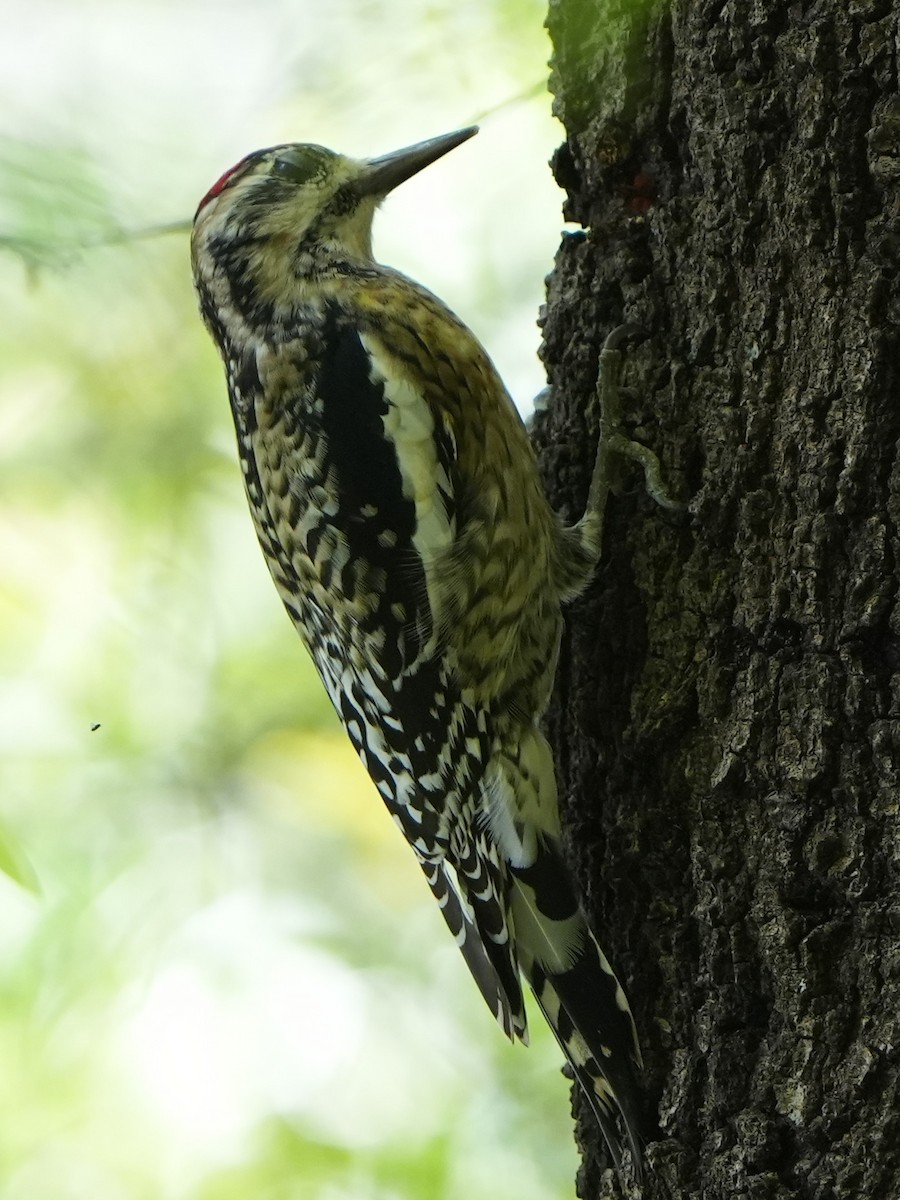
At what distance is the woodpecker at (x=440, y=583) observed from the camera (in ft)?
7.91

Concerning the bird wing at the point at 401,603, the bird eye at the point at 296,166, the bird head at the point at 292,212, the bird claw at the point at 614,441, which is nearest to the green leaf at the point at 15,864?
the bird wing at the point at 401,603

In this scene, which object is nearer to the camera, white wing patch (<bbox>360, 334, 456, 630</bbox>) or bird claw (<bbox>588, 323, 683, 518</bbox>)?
bird claw (<bbox>588, 323, 683, 518</bbox>)

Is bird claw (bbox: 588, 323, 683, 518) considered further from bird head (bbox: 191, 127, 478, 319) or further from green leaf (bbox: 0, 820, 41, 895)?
green leaf (bbox: 0, 820, 41, 895)

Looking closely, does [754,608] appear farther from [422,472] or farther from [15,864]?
[15,864]

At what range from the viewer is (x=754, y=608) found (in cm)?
199

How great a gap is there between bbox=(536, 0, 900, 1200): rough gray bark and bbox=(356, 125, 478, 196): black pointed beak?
0.59m

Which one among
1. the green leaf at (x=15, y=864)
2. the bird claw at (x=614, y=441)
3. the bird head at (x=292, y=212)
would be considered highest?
the bird head at (x=292, y=212)

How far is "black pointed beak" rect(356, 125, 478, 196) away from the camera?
9.53 feet

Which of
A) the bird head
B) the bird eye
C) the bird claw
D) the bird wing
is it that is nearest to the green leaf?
the bird wing

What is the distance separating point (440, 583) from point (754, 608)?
73cm

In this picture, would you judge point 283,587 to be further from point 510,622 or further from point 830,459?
point 830,459

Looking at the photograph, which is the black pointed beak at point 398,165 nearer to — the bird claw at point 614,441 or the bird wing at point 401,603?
the bird wing at point 401,603

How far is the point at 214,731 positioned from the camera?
4375 mm

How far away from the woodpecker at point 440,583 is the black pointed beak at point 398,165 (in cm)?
39
